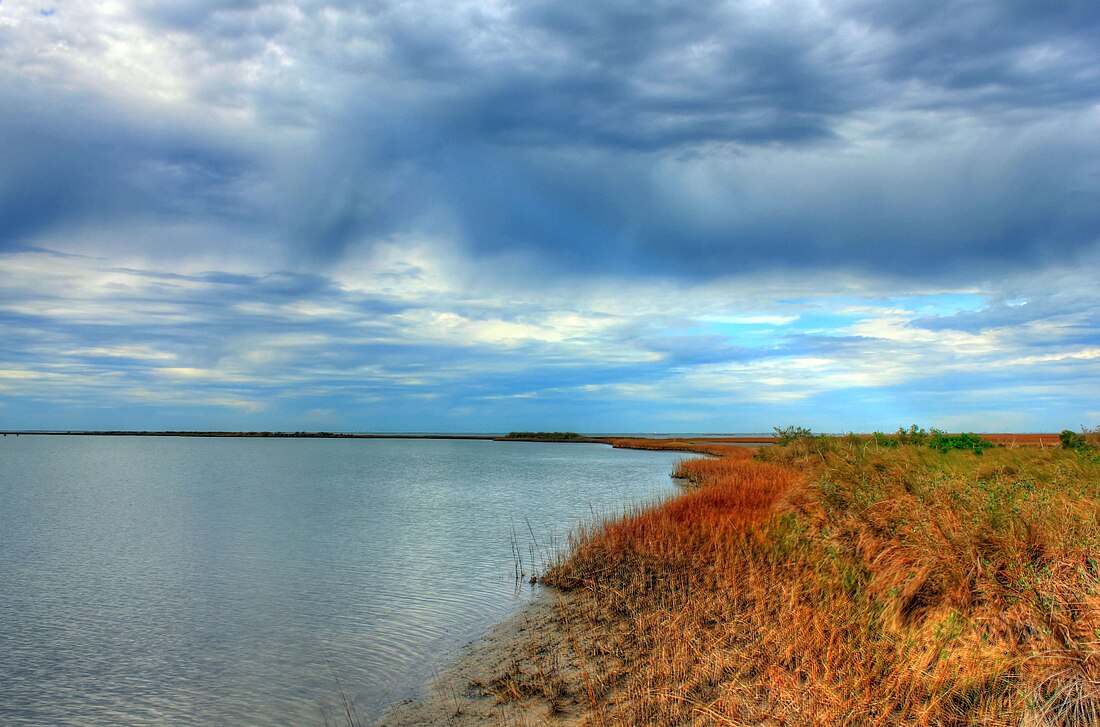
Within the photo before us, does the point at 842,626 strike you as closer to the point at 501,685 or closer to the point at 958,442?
the point at 501,685

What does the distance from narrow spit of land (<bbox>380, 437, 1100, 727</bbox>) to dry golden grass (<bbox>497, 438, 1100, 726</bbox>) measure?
0.08ft

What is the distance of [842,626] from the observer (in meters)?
7.60

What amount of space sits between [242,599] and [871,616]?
1219 cm

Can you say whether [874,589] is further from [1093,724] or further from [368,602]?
[368,602]

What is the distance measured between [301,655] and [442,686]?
298 centimetres

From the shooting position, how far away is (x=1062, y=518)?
7707 millimetres

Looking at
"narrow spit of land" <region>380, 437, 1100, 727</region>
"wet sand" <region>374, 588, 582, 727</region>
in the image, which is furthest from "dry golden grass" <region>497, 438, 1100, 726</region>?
"wet sand" <region>374, 588, 582, 727</region>

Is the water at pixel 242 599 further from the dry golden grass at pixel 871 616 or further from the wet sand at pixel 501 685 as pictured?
the dry golden grass at pixel 871 616

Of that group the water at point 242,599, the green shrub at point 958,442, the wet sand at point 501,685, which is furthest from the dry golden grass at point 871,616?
the green shrub at point 958,442

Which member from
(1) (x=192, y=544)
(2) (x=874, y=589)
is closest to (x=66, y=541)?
(1) (x=192, y=544)

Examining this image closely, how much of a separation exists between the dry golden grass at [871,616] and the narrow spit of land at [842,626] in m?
0.02

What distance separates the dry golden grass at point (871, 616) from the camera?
18.6ft

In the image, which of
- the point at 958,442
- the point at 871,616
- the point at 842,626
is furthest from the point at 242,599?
the point at 958,442

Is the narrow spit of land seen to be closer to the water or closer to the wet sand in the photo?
the wet sand
